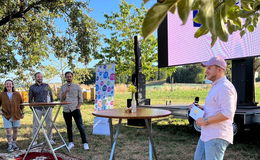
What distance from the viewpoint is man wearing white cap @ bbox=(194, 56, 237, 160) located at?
1.90m

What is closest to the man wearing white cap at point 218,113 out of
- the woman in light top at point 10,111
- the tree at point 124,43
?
the woman in light top at point 10,111

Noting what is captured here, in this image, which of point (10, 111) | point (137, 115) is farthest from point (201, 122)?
point (10, 111)

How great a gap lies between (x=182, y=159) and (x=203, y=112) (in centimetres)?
234

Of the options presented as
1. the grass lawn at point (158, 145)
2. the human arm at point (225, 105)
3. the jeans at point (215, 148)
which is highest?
the human arm at point (225, 105)

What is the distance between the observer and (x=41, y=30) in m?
7.72

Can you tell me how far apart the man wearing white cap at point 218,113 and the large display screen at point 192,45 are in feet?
8.82

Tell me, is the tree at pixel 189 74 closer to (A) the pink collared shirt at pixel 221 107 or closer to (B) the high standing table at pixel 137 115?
(B) the high standing table at pixel 137 115

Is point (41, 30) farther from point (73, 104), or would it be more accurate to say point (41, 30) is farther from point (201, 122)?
point (201, 122)

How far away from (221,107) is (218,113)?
52 millimetres

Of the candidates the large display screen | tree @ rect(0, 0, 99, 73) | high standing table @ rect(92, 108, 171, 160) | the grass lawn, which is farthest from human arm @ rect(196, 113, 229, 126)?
tree @ rect(0, 0, 99, 73)

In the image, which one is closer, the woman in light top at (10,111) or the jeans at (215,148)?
the jeans at (215,148)

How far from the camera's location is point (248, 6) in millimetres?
823

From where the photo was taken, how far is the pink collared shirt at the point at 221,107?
189cm

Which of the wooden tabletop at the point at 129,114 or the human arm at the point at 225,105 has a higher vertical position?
the human arm at the point at 225,105
